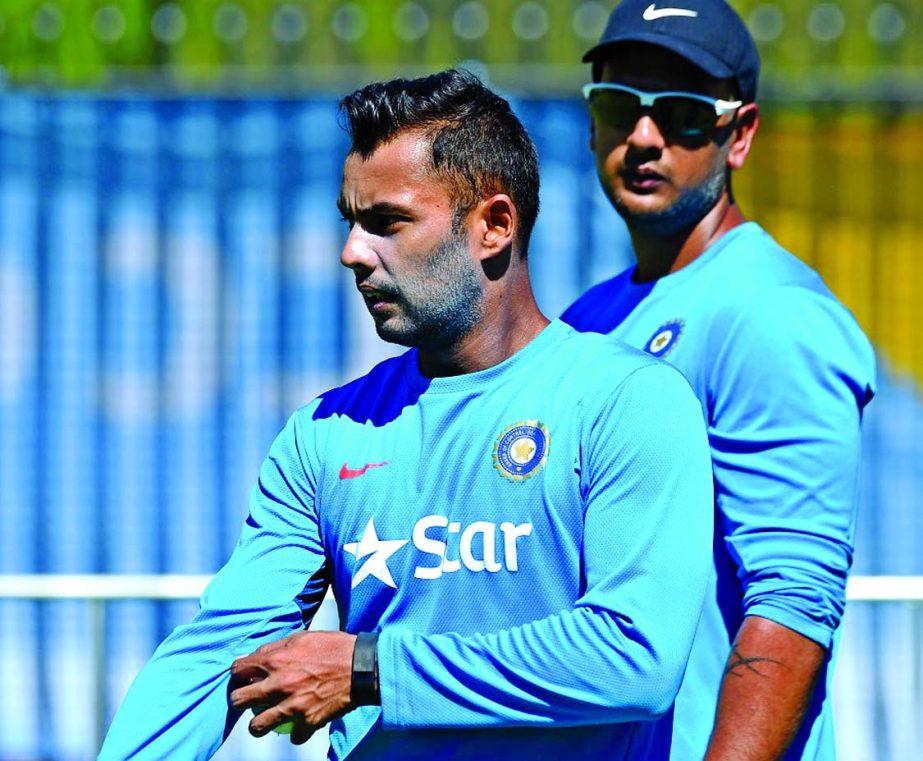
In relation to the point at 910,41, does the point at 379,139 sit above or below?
below

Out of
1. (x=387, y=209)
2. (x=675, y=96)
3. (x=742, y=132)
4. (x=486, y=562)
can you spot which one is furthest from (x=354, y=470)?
(x=742, y=132)

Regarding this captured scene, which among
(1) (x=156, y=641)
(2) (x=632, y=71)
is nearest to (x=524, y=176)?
(2) (x=632, y=71)

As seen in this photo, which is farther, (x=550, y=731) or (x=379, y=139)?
(x=379, y=139)

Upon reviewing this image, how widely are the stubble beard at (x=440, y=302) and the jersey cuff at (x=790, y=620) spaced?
0.60m

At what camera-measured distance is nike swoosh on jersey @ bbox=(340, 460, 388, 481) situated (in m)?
2.04

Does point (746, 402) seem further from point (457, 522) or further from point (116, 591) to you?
point (116, 591)

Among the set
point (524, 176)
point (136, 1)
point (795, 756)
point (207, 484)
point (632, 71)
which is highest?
point (136, 1)

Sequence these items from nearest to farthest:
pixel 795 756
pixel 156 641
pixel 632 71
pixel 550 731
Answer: pixel 550 731 < pixel 795 756 < pixel 632 71 < pixel 156 641

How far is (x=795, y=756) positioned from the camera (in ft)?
7.40

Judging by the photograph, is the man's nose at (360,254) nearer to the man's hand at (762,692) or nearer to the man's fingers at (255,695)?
the man's fingers at (255,695)

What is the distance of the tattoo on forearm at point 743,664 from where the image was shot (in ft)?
7.02

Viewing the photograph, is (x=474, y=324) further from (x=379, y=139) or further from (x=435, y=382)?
(x=379, y=139)

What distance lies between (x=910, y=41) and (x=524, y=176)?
14.4 feet

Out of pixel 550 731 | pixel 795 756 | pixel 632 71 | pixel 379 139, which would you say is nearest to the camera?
pixel 550 731
